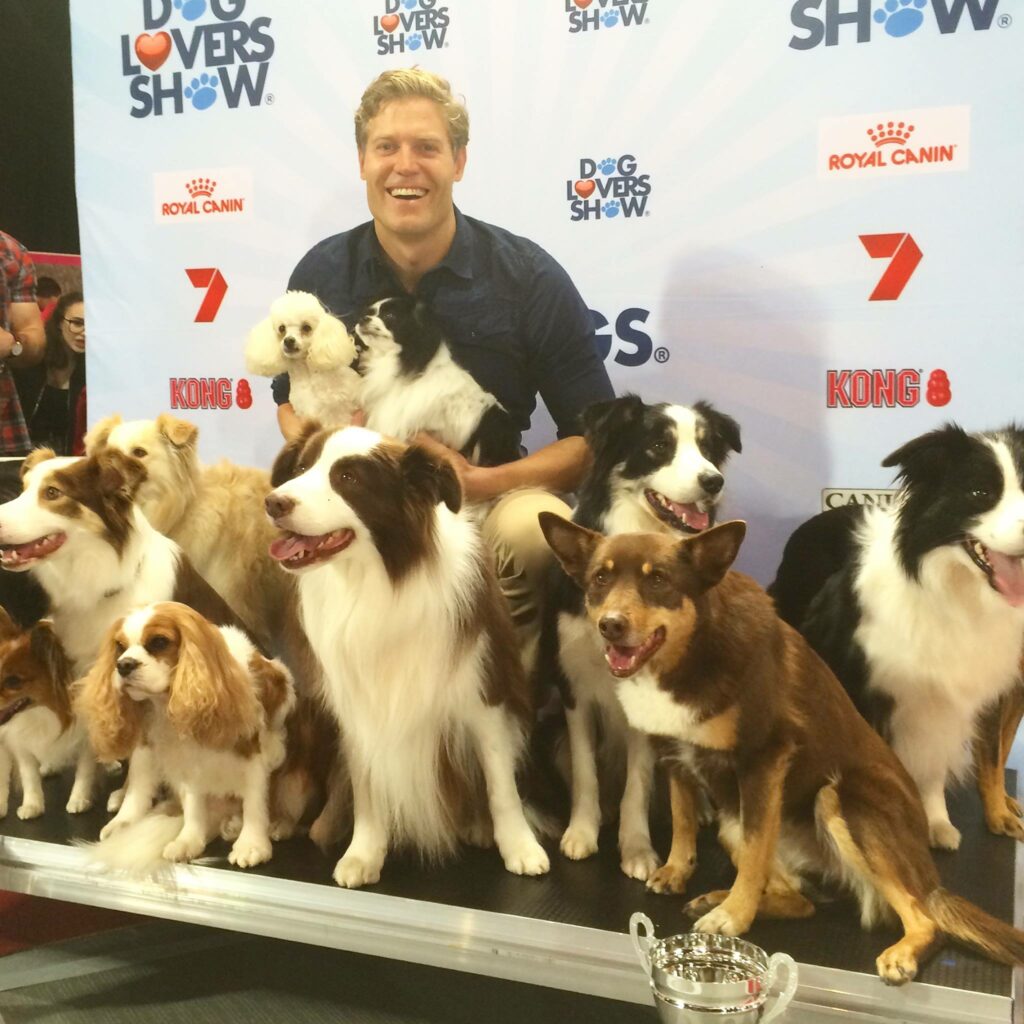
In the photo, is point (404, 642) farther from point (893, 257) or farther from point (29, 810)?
point (893, 257)

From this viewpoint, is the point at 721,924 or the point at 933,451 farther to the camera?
the point at 933,451

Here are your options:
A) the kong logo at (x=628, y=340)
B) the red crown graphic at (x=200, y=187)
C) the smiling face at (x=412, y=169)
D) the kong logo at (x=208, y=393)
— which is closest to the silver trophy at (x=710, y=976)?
the kong logo at (x=628, y=340)

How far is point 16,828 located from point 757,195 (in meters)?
2.54

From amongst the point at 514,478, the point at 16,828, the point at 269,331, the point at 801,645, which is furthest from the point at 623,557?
the point at 16,828

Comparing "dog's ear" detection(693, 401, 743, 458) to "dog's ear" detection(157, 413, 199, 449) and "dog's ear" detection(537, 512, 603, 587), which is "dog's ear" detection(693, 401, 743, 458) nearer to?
Answer: "dog's ear" detection(537, 512, 603, 587)

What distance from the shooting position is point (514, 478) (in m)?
2.77

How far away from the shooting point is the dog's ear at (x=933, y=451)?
201cm

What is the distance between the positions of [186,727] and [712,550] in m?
1.18

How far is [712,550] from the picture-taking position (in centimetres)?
184

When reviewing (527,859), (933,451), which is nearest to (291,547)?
(527,859)

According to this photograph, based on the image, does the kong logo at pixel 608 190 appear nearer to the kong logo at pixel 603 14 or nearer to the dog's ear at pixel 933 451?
the kong logo at pixel 603 14

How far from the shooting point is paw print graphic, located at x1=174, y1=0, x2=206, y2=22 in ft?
10.2

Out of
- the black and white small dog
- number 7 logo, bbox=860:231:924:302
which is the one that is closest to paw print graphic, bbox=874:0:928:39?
number 7 logo, bbox=860:231:924:302

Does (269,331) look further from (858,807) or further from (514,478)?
(858,807)
